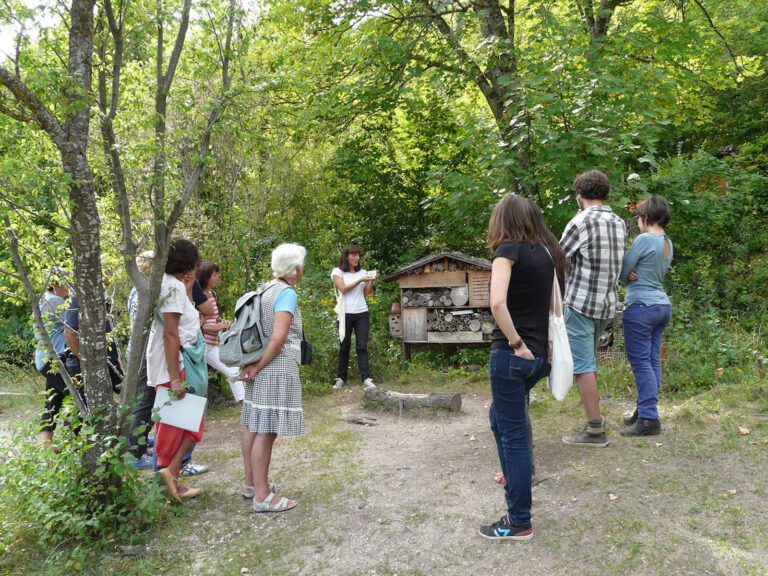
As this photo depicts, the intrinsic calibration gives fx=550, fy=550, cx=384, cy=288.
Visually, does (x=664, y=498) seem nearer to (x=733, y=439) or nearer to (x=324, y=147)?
(x=733, y=439)

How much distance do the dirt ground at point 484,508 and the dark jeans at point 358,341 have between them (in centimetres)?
240

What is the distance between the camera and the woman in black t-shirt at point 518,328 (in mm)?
2945

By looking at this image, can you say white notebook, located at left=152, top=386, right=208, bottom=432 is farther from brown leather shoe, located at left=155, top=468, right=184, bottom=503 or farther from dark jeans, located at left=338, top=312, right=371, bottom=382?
dark jeans, located at left=338, top=312, right=371, bottom=382

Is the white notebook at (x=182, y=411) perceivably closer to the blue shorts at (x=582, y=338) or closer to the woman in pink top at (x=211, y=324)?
the woman in pink top at (x=211, y=324)

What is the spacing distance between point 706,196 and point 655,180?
1.32m

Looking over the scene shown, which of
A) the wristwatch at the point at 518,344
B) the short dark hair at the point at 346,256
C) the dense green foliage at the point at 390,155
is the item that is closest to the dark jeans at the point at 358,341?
the dense green foliage at the point at 390,155

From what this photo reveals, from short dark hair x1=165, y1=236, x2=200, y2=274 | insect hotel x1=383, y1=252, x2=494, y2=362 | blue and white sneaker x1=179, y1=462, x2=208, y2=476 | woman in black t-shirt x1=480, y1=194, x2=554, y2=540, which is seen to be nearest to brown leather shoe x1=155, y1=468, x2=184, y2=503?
blue and white sneaker x1=179, y1=462, x2=208, y2=476

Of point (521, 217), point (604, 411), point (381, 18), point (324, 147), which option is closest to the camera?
point (521, 217)

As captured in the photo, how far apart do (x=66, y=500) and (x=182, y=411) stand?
0.84 meters

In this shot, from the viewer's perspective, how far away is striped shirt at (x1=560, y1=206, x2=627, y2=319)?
4172 mm

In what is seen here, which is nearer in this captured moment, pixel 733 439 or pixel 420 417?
pixel 733 439

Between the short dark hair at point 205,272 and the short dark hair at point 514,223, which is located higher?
the short dark hair at point 514,223

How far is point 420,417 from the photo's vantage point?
19.9 feet

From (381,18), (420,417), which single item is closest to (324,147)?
(381,18)
